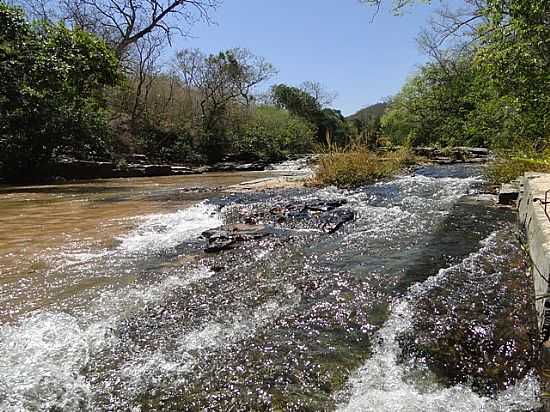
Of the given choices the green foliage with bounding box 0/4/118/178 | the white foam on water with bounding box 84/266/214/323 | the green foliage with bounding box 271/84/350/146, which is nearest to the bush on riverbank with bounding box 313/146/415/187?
the white foam on water with bounding box 84/266/214/323

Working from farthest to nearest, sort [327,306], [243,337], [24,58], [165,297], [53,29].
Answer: [53,29] → [24,58] → [165,297] → [327,306] → [243,337]

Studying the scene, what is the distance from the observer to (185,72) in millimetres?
24391

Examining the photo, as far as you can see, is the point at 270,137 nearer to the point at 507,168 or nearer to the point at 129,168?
the point at 129,168

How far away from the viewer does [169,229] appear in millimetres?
5121

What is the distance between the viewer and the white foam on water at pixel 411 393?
168 cm

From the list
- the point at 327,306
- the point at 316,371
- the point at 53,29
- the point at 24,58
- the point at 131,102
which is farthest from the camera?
the point at 131,102

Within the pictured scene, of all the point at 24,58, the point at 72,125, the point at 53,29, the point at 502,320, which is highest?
the point at 53,29

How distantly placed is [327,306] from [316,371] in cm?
75

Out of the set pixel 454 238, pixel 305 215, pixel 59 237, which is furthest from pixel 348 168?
pixel 59 237

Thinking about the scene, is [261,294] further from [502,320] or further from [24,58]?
[24,58]

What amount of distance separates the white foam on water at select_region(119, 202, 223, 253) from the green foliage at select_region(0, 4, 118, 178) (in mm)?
7435

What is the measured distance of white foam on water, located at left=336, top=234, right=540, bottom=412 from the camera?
1.68 m

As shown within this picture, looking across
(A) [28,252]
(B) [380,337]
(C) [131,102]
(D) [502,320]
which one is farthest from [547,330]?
(C) [131,102]

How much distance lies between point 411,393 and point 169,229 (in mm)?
3915
